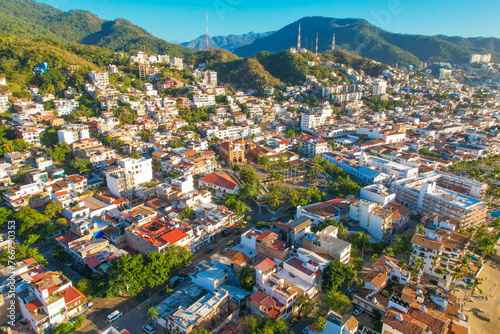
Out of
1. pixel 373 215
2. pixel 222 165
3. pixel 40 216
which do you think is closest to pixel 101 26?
pixel 222 165

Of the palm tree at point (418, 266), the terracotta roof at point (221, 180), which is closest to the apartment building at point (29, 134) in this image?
the terracotta roof at point (221, 180)

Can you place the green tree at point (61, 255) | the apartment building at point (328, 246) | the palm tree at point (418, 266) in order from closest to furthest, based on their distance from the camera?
the palm tree at point (418, 266) < the apartment building at point (328, 246) < the green tree at point (61, 255)

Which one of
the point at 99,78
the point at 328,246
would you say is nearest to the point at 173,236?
the point at 328,246

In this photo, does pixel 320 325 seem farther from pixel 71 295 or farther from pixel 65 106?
pixel 65 106

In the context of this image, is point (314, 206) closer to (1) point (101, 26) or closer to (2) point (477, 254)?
(2) point (477, 254)

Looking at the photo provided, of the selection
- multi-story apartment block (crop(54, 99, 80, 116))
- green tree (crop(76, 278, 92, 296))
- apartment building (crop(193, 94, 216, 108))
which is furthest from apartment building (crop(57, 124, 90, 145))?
green tree (crop(76, 278, 92, 296))

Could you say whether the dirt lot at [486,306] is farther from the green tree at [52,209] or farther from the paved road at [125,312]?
the green tree at [52,209]
